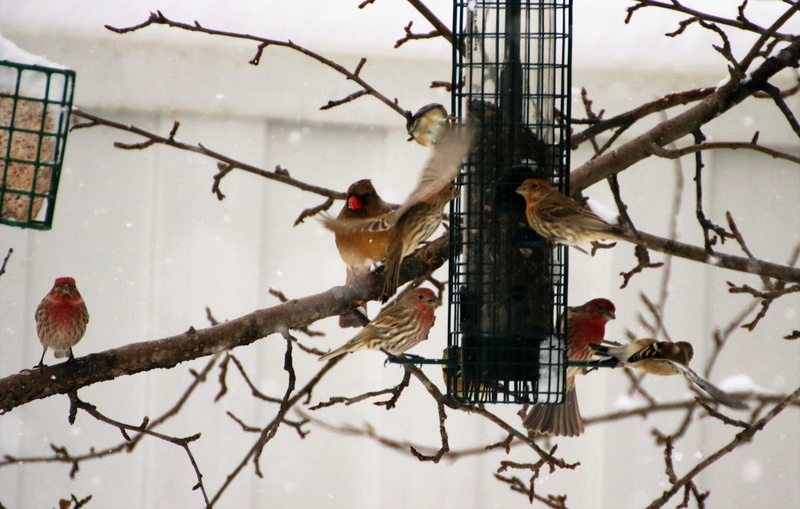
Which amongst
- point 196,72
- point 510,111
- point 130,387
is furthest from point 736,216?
point 130,387

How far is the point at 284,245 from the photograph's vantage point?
20.5ft

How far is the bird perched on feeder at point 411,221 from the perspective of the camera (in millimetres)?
3686

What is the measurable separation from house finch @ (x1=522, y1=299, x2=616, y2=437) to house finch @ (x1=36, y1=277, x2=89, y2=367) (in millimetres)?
2587

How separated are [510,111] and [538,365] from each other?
44.7 inches

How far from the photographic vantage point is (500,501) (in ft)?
20.8

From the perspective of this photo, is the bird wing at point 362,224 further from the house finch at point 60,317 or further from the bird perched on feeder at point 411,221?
the house finch at point 60,317

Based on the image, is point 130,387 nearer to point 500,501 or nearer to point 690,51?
point 500,501

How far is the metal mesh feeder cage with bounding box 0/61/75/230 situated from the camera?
13.7 feet

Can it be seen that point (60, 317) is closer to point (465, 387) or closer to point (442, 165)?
point (465, 387)

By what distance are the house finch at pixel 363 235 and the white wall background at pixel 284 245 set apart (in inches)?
53.8

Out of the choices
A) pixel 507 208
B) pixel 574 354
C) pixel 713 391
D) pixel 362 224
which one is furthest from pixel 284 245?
pixel 713 391

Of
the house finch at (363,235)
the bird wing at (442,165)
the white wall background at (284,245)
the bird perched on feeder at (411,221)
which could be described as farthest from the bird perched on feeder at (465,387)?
the white wall background at (284,245)

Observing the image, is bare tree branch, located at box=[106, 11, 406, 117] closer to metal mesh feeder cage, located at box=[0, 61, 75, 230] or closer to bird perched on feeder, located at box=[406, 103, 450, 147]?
bird perched on feeder, located at box=[406, 103, 450, 147]

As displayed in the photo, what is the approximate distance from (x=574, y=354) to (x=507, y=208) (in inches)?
40.9
